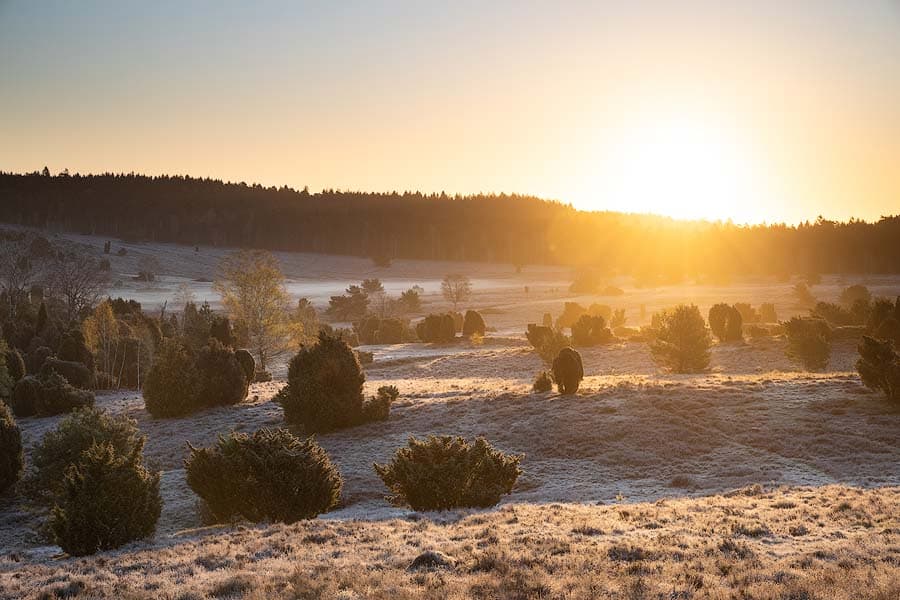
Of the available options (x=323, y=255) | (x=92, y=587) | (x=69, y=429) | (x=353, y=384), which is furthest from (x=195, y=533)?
(x=323, y=255)

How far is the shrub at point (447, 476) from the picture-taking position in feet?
59.0

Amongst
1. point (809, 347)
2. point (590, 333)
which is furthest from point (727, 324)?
point (809, 347)

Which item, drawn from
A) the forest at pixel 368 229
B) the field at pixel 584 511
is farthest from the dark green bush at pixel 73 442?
the forest at pixel 368 229

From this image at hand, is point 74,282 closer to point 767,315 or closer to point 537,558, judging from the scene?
point 537,558

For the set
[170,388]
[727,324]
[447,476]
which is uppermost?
[727,324]

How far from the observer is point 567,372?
30.5 metres

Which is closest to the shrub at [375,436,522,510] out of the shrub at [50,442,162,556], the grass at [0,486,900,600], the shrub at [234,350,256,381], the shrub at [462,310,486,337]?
Result: the grass at [0,486,900,600]

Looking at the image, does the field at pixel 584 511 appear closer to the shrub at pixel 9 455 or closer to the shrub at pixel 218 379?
the shrub at pixel 9 455

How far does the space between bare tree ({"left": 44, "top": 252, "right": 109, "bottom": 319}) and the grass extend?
190ft

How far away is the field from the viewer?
10.9 metres

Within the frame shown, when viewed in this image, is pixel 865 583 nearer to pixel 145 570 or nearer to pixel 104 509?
pixel 145 570

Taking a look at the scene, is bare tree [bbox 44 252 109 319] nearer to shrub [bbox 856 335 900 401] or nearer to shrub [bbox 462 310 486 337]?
shrub [bbox 462 310 486 337]

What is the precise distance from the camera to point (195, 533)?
1664 cm

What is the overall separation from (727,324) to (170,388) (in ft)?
142
